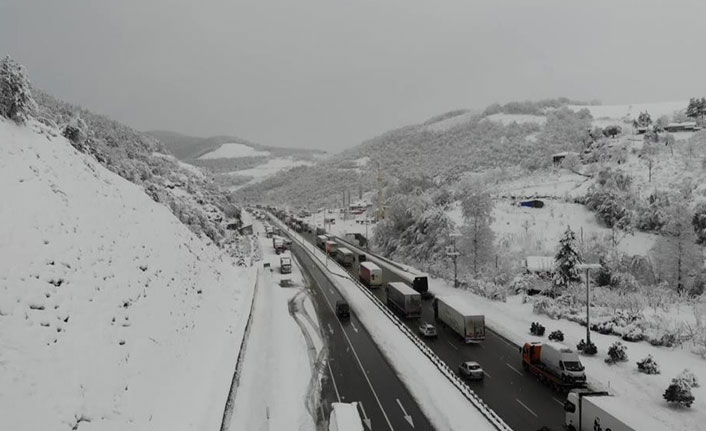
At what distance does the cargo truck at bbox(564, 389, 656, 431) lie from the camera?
626 inches

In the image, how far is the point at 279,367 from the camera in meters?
28.6

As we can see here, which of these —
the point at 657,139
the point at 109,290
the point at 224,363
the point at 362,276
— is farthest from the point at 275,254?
the point at 657,139

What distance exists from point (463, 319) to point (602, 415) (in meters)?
15.4

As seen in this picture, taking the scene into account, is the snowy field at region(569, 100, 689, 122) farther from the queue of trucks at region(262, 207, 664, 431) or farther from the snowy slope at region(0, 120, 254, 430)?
the snowy slope at region(0, 120, 254, 430)

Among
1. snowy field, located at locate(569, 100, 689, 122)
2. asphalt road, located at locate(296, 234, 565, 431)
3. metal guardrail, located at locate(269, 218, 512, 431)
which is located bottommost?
asphalt road, located at locate(296, 234, 565, 431)

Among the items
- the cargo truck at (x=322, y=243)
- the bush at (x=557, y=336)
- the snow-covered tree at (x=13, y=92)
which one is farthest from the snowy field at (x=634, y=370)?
the cargo truck at (x=322, y=243)

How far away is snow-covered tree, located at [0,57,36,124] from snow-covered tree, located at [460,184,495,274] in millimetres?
48789

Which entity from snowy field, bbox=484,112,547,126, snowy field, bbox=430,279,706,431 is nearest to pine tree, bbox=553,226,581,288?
snowy field, bbox=430,279,706,431

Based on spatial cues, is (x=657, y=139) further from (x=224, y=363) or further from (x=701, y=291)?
(x=224, y=363)

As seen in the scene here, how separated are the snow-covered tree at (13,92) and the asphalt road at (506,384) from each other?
3065 cm

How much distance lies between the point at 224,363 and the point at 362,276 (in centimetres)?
3203

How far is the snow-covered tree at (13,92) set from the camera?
27.0 metres

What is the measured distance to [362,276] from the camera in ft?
189

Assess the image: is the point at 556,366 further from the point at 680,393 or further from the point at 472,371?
the point at 680,393
